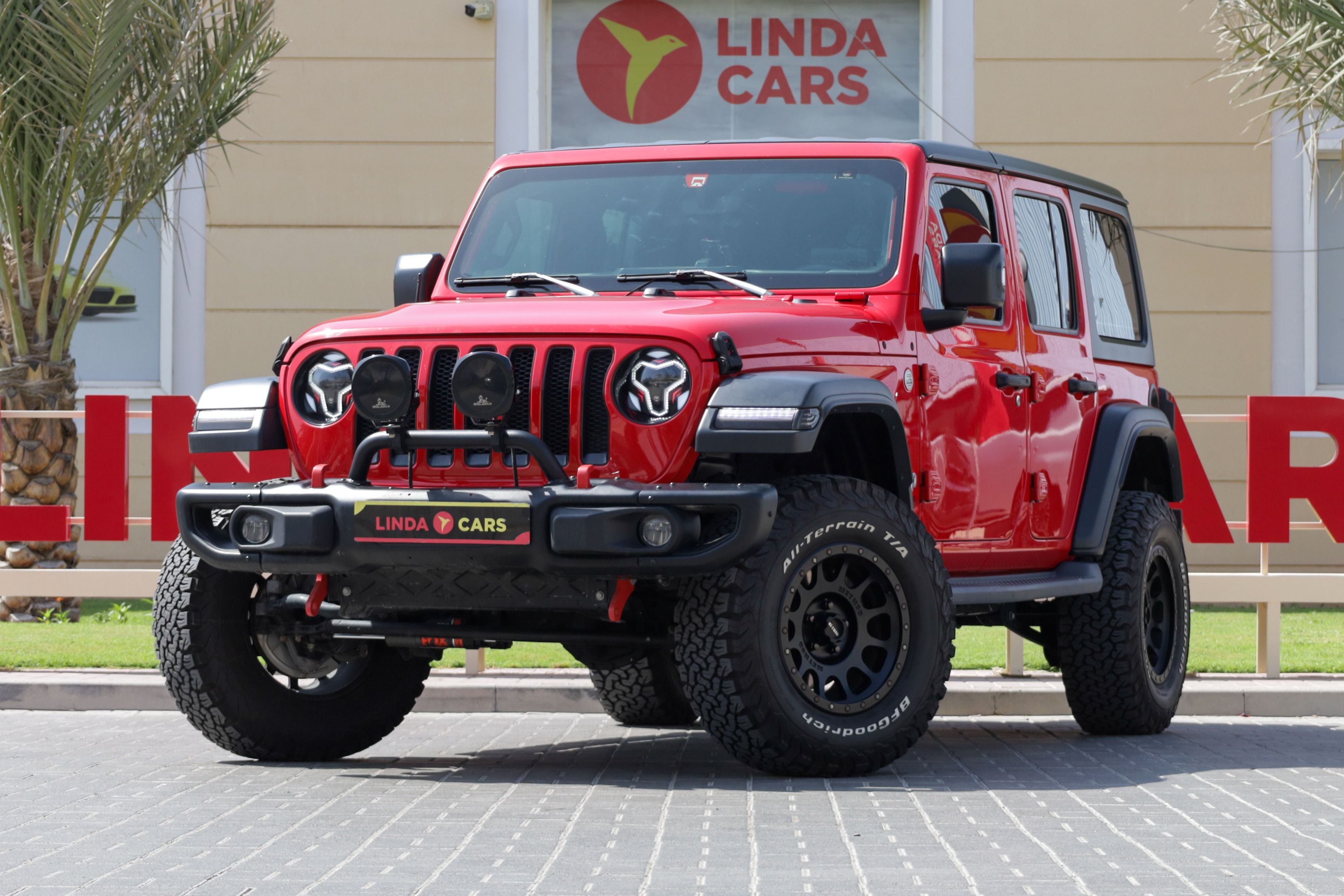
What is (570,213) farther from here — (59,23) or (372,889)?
(59,23)

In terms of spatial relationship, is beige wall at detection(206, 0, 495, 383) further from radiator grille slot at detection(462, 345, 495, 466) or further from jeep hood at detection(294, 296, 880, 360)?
radiator grille slot at detection(462, 345, 495, 466)

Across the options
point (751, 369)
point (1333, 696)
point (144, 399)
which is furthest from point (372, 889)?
point (144, 399)

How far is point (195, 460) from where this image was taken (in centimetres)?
1188

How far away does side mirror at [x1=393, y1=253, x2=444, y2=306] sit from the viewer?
8.17 meters

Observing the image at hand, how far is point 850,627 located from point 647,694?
7.57ft

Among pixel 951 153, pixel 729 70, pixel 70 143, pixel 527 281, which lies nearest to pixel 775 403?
pixel 527 281

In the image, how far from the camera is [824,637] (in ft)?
22.4

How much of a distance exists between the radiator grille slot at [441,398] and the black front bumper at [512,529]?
0.22m

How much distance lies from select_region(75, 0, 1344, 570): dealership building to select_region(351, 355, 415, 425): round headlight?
11.5m

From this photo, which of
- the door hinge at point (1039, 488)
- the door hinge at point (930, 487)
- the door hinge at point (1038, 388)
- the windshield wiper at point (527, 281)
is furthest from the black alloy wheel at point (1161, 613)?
the windshield wiper at point (527, 281)

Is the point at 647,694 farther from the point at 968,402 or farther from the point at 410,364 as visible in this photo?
the point at 410,364

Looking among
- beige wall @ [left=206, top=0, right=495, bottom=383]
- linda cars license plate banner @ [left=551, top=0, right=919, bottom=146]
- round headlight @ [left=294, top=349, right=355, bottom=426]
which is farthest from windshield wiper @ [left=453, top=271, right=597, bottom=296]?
linda cars license plate banner @ [left=551, top=0, right=919, bottom=146]

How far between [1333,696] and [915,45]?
9.96 meters

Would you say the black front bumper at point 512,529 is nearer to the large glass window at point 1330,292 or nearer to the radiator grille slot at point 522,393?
the radiator grille slot at point 522,393
